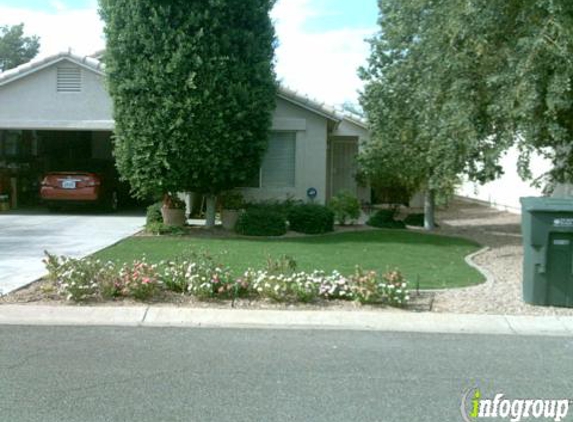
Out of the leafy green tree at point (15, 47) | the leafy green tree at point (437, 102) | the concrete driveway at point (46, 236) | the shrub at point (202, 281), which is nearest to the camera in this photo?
the shrub at point (202, 281)

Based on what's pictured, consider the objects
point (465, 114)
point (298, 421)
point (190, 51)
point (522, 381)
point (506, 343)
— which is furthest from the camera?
point (190, 51)

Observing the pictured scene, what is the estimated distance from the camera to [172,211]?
Result: 15.0 m

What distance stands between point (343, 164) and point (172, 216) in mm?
9082

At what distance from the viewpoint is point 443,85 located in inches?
419

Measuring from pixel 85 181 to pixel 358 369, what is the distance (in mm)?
13500

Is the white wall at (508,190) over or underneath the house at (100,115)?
underneath

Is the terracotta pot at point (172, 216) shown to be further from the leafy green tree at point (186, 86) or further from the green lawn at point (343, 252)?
the green lawn at point (343, 252)

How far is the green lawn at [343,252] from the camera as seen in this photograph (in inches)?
411

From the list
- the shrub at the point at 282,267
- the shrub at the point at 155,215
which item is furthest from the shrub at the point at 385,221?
the shrub at the point at 282,267

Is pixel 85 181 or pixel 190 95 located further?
pixel 85 181

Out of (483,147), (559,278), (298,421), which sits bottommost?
(298,421)

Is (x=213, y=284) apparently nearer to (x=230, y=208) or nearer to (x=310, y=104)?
(x=230, y=208)

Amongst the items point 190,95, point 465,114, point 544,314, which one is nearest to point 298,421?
point 544,314

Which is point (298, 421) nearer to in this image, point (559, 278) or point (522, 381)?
point (522, 381)
